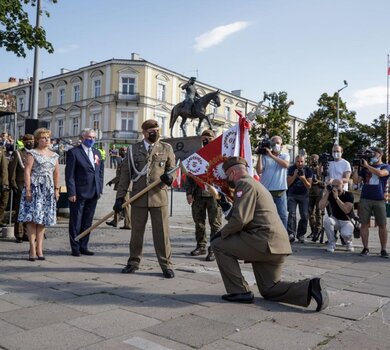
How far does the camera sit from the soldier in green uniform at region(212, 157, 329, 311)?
4305 millimetres

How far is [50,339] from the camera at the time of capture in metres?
3.36

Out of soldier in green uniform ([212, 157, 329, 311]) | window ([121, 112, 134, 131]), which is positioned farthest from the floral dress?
window ([121, 112, 134, 131])

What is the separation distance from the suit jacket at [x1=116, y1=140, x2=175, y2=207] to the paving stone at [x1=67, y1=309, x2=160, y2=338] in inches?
74.5

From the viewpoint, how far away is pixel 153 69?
2122 inches

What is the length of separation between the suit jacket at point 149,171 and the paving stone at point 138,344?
94.3 inches

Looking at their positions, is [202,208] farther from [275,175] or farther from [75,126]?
[75,126]

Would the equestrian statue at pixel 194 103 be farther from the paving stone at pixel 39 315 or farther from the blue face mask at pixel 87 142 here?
the paving stone at pixel 39 315

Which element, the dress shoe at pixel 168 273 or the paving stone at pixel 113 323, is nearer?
the paving stone at pixel 113 323

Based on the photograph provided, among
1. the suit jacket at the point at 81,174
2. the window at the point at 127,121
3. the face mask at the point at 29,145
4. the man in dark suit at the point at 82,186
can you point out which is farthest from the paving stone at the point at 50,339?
the window at the point at 127,121

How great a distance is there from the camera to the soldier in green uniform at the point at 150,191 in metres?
5.67

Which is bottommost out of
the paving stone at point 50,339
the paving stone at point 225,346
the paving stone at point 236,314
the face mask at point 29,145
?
the paving stone at point 225,346

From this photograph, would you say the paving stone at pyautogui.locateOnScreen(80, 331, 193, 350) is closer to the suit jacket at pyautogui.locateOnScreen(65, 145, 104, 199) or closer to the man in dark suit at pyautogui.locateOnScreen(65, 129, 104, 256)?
the man in dark suit at pyautogui.locateOnScreen(65, 129, 104, 256)

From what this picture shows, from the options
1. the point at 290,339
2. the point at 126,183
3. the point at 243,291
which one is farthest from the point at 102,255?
the point at 290,339

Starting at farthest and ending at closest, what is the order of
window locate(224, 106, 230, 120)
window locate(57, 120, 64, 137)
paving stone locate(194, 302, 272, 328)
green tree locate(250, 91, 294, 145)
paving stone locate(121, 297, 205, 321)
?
1. window locate(224, 106, 230, 120)
2. window locate(57, 120, 64, 137)
3. green tree locate(250, 91, 294, 145)
4. paving stone locate(121, 297, 205, 321)
5. paving stone locate(194, 302, 272, 328)
